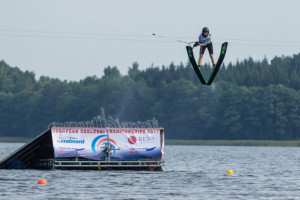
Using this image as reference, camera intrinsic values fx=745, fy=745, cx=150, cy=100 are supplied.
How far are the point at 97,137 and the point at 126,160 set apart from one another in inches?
107

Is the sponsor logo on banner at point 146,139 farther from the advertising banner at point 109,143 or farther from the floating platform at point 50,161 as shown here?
the floating platform at point 50,161

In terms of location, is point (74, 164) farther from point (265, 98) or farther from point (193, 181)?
point (265, 98)

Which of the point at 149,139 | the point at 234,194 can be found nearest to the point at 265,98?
the point at 149,139

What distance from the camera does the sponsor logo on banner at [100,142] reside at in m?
53.3

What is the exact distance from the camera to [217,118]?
200 m

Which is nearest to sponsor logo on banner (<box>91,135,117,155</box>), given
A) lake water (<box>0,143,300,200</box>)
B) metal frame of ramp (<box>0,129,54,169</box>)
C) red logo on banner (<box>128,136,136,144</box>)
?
red logo on banner (<box>128,136,136,144</box>)

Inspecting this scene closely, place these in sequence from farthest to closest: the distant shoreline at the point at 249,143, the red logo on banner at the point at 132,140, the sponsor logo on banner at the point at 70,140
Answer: the distant shoreline at the point at 249,143 < the red logo on banner at the point at 132,140 < the sponsor logo on banner at the point at 70,140

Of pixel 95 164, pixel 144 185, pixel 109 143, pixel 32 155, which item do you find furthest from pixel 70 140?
pixel 144 185

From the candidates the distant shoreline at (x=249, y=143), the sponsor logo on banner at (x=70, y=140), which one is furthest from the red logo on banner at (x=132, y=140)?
the distant shoreline at (x=249, y=143)

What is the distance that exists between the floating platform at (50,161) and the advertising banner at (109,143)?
31 cm

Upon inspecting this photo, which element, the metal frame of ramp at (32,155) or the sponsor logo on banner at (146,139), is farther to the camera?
the sponsor logo on banner at (146,139)

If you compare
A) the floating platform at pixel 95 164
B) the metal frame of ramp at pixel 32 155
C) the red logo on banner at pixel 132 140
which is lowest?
the floating platform at pixel 95 164

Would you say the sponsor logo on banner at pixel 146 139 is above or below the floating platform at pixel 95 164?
above

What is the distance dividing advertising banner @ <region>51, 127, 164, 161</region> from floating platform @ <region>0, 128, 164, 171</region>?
305mm
